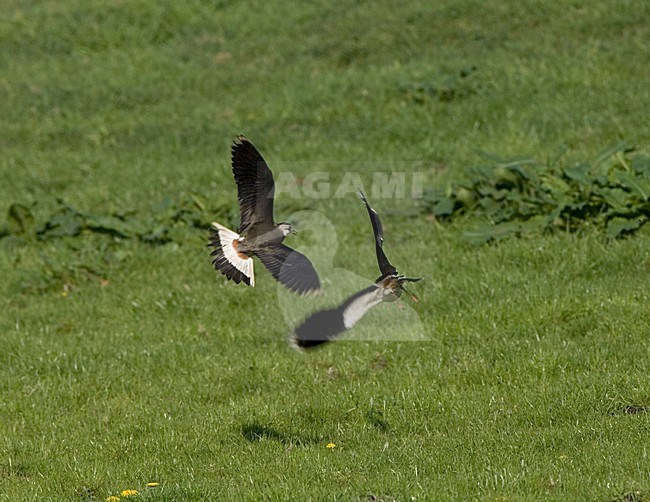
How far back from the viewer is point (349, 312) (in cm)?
645

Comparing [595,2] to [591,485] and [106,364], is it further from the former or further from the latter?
[591,485]

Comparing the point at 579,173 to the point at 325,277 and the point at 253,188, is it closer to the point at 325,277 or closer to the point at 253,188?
the point at 325,277

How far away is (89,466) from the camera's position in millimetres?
7047

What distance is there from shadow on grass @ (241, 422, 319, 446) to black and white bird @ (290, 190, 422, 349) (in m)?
1.05

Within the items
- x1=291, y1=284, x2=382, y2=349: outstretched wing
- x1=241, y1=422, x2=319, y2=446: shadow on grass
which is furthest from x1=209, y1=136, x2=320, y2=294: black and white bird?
x1=241, y1=422, x2=319, y2=446: shadow on grass

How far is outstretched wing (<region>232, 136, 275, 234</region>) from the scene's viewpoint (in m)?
7.36

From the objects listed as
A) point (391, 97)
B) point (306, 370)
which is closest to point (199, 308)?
point (306, 370)

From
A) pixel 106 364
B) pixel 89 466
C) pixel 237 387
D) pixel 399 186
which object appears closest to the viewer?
pixel 89 466

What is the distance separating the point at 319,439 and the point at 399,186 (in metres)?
6.25

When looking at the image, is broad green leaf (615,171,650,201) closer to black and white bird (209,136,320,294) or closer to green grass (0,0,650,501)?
green grass (0,0,650,501)

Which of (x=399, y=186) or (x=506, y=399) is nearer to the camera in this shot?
(x=506, y=399)

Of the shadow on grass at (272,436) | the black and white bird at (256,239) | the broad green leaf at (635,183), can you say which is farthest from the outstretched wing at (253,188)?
the broad green leaf at (635,183)

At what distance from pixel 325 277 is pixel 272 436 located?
3.66 m

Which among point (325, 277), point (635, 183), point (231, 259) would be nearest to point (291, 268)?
point (231, 259)
